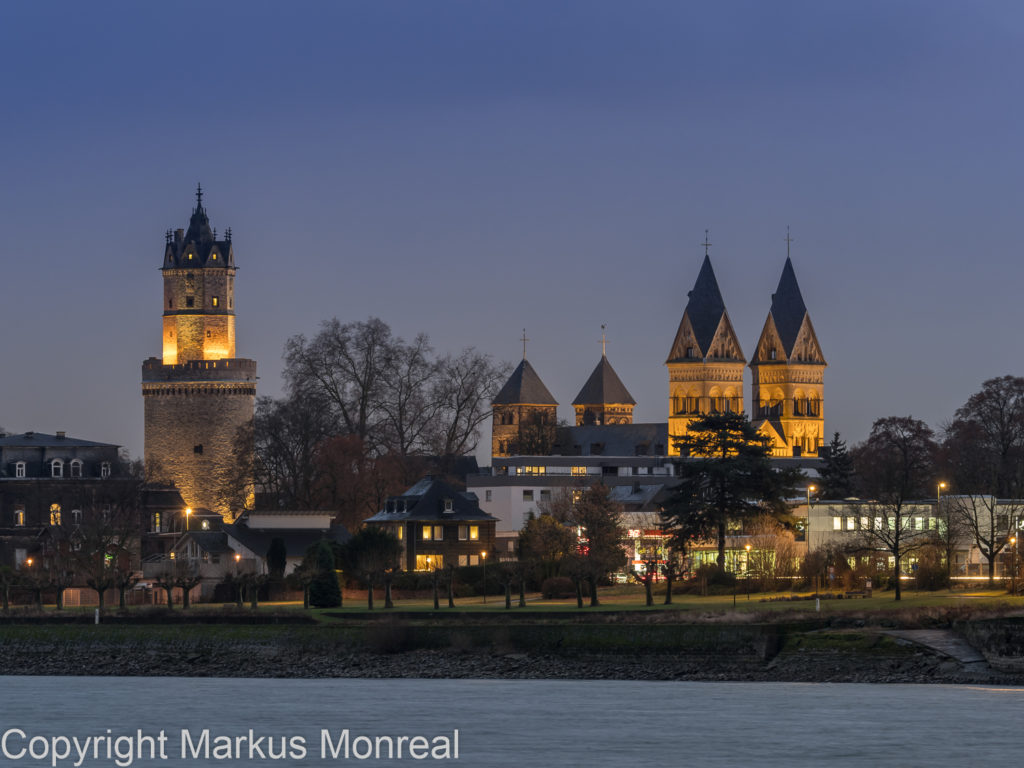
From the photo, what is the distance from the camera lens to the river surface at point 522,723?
141ft

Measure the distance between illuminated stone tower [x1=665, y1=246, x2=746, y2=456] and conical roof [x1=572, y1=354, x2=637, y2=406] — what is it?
16512 millimetres

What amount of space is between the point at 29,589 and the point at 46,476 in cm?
3388

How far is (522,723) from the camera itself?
156 ft

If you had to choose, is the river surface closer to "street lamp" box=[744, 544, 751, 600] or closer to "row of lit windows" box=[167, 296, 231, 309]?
"street lamp" box=[744, 544, 751, 600]

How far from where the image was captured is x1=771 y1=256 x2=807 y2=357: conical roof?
183m

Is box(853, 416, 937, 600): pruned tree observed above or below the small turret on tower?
below

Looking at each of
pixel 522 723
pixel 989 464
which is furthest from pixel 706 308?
pixel 522 723

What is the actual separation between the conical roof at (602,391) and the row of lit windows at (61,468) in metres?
89.4

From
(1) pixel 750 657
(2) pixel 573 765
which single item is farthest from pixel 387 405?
(2) pixel 573 765

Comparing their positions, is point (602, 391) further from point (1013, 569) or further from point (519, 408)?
point (1013, 569)

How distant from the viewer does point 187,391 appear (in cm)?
12381

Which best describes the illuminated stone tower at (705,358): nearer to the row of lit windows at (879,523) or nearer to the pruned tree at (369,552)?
the row of lit windows at (879,523)

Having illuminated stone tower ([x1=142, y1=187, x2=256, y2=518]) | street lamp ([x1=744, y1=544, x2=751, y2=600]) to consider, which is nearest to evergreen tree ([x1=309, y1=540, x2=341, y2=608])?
street lamp ([x1=744, y1=544, x2=751, y2=600])

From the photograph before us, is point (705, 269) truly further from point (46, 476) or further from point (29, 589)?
point (29, 589)
